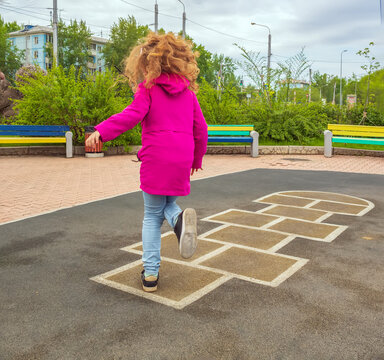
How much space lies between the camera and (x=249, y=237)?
461cm

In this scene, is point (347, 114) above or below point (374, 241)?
above

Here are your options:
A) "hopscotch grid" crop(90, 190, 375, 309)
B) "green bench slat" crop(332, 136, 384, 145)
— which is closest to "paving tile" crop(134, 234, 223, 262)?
"hopscotch grid" crop(90, 190, 375, 309)

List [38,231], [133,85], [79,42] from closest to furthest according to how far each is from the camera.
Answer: [133,85], [38,231], [79,42]

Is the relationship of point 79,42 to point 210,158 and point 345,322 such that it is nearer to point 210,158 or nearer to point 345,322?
point 210,158

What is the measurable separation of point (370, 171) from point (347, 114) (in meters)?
7.12

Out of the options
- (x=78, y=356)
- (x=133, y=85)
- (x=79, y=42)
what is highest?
(x=79, y=42)

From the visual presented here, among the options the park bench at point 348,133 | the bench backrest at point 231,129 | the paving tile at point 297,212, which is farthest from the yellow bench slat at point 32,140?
the paving tile at point 297,212

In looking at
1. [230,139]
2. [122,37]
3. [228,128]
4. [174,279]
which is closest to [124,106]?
[228,128]

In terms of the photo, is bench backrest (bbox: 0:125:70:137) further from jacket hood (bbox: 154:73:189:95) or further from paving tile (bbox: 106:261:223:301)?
jacket hood (bbox: 154:73:189:95)

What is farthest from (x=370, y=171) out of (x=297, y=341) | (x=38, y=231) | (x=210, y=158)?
(x=297, y=341)

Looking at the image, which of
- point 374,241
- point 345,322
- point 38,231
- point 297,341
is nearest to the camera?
point 297,341

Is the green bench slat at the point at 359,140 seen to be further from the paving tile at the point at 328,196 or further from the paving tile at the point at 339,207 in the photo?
the paving tile at the point at 339,207

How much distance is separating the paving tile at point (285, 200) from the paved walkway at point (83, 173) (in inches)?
89.3

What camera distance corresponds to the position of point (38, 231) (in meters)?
4.88
